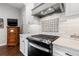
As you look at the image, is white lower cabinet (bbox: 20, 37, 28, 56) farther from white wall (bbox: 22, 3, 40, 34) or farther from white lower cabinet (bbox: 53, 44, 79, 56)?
white lower cabinet (bbox: 53, 44, 79, 56)

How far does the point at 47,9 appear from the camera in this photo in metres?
1.29

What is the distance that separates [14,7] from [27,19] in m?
0.20

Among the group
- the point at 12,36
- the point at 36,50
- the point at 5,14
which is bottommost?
the point at 36,50

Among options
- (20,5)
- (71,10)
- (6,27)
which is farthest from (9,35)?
(71,10)

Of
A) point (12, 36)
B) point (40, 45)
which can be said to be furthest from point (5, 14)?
point (40, 45)

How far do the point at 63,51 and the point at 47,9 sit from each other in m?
0.53

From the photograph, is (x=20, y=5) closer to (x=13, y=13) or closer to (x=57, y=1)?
(x=13, y=13)

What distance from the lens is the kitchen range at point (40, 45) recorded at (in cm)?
116

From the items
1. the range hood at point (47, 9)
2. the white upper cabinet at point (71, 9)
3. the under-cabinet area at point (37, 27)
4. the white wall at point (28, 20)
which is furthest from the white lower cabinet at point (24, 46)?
the white upper cabinet at point (71, 9)

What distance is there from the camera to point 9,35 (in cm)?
121

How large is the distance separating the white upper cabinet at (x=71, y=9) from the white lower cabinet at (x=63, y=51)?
1.36 feet

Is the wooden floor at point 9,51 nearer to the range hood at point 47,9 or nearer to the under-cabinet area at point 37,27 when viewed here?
the under-cabinet area at point 37,27

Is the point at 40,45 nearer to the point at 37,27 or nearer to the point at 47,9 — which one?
the point at 37,27

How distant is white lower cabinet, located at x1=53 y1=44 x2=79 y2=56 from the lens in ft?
3.12
